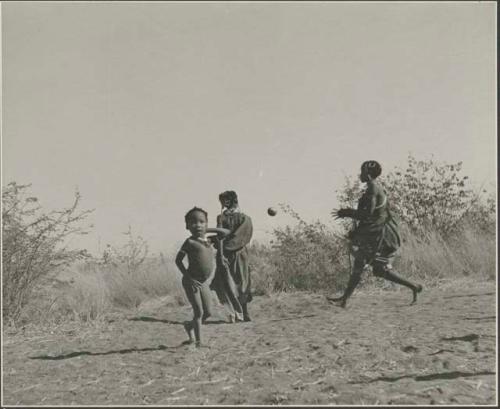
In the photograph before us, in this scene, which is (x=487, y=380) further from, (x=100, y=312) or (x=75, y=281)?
(x=75, y=281)

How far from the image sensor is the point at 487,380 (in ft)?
10.0

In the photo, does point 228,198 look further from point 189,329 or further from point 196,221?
point 189,329

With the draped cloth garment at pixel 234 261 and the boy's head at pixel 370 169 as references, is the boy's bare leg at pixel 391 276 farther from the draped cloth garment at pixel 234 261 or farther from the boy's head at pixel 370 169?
the draped cloth garment at pixel 234 261

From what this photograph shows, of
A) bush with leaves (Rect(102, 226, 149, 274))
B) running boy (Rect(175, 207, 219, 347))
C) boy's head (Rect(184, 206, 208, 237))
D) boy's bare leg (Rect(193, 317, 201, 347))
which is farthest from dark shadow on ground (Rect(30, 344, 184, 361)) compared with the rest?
bush with leaves (Rect(102, 226, 149, 274))

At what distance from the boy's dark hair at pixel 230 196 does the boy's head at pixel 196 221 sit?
1456 mm

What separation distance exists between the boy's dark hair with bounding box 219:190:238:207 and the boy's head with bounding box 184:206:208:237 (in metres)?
1.46

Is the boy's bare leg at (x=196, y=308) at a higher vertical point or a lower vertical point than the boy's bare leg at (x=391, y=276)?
lower

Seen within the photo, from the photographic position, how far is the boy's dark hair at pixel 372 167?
572cm

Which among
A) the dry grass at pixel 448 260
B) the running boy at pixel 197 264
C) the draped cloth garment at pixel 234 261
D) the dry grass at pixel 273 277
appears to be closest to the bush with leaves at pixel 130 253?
the dry grass at pixel 273 277

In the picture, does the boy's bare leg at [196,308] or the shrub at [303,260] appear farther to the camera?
the shrub at [303,260]

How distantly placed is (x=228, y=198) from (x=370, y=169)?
1.64m

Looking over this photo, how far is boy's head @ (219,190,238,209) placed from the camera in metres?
5.88

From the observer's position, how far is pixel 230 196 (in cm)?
590

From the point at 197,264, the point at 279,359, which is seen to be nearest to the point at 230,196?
the point at 197,264
